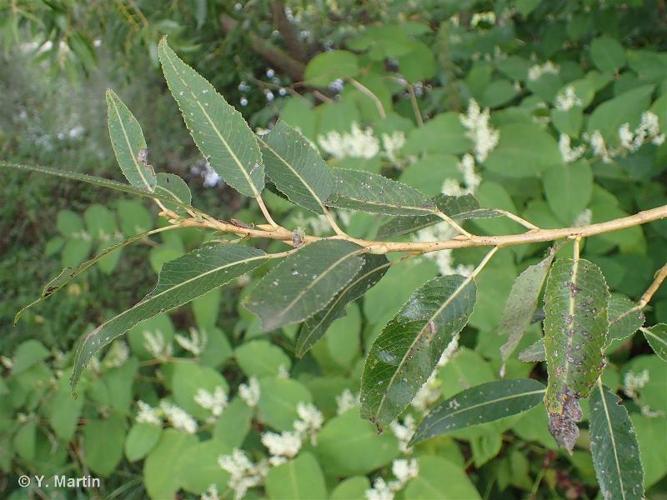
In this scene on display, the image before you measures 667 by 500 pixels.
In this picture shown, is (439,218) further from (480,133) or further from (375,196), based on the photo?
(480,133)

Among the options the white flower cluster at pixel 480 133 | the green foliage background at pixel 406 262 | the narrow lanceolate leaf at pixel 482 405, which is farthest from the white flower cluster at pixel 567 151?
the narrow lanceolate leaf at pixel 482 405

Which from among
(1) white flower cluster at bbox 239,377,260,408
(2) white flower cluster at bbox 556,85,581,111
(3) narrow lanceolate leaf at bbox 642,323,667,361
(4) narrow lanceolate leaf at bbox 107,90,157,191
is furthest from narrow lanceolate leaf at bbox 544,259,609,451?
(2) white flower cluster at bbox 556,85,581,111

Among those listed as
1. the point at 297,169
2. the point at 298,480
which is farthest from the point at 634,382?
the point at 297,169

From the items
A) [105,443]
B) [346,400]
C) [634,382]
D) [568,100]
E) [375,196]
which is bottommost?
[105,443]

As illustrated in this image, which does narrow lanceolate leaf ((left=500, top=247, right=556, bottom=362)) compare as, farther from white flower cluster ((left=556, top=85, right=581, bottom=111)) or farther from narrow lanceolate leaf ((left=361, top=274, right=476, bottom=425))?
white flower cluster ((left=556, top=85, right=581, bottom=111))

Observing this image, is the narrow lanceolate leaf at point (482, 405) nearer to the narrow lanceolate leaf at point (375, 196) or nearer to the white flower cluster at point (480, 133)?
the narrow lanceolate leaf at point (375, 196)
